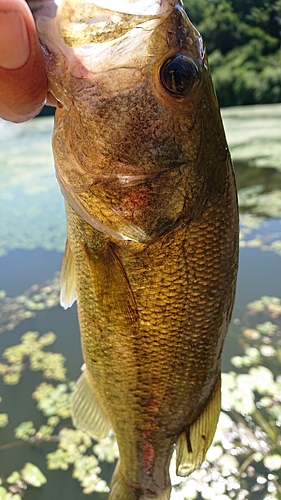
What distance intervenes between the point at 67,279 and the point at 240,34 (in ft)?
99.2

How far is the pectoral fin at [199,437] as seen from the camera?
46.0 inches

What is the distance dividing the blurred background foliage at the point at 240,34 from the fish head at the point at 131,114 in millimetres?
22597

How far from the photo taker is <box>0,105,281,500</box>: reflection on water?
83.5 inches

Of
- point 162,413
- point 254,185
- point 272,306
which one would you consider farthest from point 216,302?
point 254,185

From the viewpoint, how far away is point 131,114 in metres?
0.83

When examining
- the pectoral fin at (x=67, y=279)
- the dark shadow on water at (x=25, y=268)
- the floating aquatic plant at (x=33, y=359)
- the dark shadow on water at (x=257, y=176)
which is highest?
the pectoral fin at (x=67, y=279)

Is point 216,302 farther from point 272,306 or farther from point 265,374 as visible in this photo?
point 272,306

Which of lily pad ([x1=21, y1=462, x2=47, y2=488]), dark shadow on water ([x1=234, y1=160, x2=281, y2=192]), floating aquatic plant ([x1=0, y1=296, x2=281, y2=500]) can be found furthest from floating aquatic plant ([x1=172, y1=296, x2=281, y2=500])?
dark shadow on water ([x1=234, y1=160, x2=281, y2=192])

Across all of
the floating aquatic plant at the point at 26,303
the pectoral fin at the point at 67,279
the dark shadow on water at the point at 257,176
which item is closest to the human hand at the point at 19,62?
the pectoral fin at the point at 67,279

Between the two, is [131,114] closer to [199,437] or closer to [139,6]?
[139,6]

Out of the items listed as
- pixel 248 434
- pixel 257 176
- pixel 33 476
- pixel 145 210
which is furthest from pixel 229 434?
pixel 257 176

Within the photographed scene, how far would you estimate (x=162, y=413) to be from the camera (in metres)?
1.16

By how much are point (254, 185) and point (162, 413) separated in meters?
5.28

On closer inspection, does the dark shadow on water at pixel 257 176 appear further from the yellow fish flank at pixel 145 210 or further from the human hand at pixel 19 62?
the human hand at pixel 19 62
